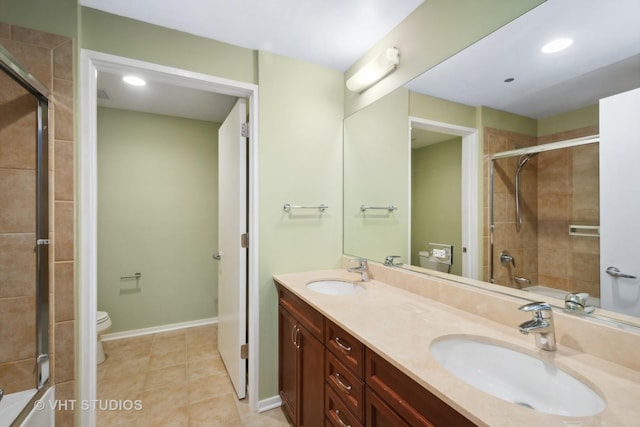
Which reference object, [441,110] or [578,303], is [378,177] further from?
[578,303]

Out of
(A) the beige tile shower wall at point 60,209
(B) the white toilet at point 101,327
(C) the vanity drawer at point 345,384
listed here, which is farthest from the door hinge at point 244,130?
(B) the white toilet at point 101,327

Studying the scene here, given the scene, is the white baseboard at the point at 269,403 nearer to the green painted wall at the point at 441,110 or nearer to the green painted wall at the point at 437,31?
the green painted wall at the point at 441,110

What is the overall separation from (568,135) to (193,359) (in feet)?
9.45

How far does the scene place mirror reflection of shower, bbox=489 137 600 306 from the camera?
2.90ft

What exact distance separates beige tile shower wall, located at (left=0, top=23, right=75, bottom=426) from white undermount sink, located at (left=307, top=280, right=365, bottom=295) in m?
1.26

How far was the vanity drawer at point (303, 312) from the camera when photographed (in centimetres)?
128

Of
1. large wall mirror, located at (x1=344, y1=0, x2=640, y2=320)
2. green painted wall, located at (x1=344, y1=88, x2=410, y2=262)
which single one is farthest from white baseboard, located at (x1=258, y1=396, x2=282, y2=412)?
large wall mirror, located at (x1=344, y1=0, x2=640, y2=320)

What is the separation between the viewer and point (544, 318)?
84 cm

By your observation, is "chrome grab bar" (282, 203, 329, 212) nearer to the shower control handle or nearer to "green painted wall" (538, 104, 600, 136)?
the shower control handle

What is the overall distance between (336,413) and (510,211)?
1.11 metres

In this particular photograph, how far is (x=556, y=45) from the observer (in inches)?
37.9

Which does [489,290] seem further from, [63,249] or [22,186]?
[22,186]

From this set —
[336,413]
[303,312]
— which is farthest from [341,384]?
[303,312]

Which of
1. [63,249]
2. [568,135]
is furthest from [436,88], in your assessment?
[63,249]
